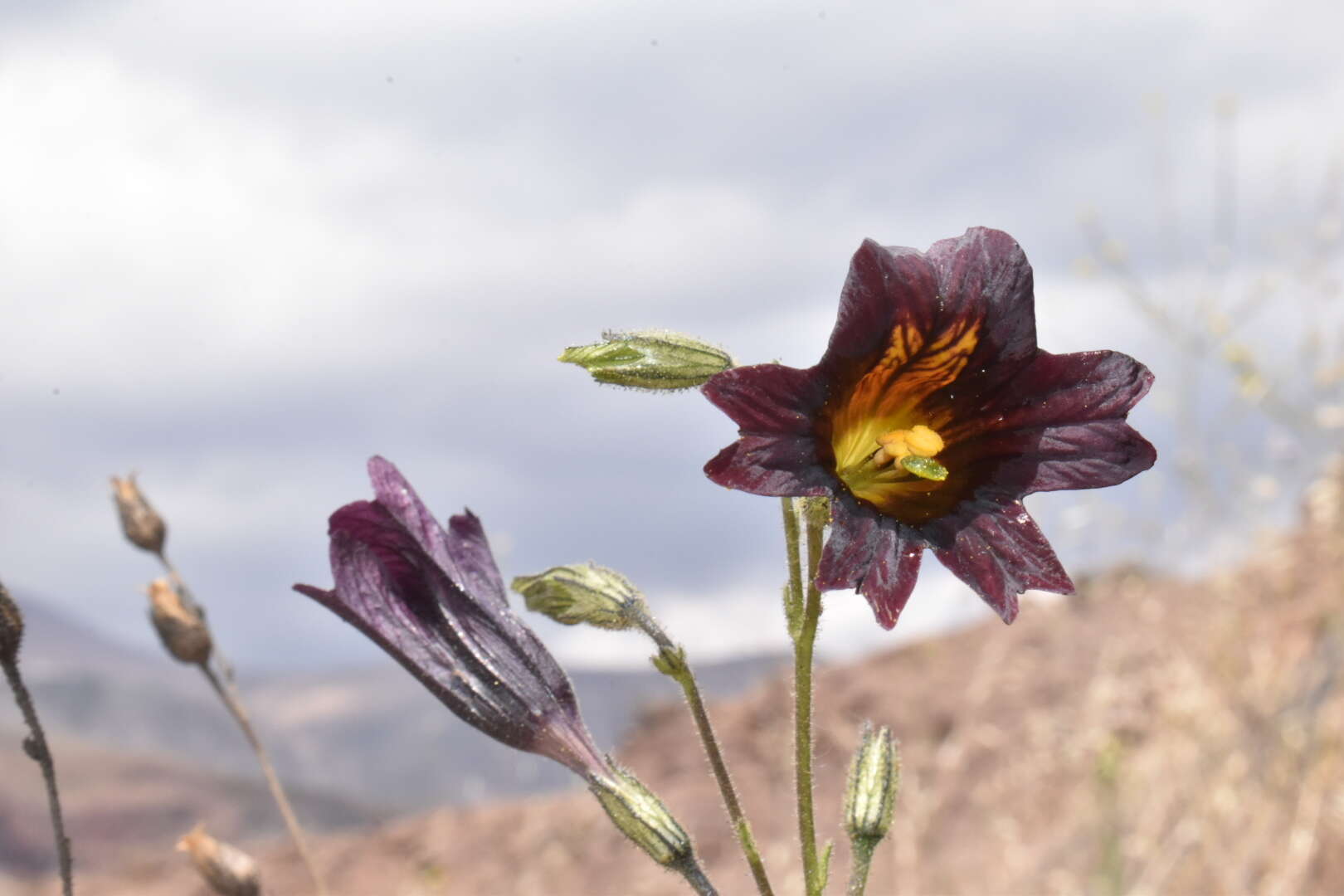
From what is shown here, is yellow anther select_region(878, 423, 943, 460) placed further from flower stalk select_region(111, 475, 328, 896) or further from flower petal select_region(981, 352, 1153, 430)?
flower stalk select_region(111, 475, 328, 896)

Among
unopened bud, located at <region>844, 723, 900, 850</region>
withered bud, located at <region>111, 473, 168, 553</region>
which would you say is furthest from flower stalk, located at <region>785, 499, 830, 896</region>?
withered bud, located at <region>111, 473, 168, 553</region>

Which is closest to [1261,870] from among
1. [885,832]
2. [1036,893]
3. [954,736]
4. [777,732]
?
[1036,893]

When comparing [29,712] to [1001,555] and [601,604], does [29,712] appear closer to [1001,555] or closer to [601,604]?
[601,604]

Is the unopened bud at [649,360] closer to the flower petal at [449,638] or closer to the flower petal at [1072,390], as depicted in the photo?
the flower petal at [449,638]

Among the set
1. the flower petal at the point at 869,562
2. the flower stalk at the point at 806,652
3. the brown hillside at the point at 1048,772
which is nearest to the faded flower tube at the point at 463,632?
the flower stalk at the point at 806,652

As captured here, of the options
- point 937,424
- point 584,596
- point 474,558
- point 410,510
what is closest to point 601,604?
point 584,596

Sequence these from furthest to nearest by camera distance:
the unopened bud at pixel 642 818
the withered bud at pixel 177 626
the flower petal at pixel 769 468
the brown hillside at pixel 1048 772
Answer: the brown hillside at pixel 1048 772
the withered bud at pixel 177 626
the unopened bud at pixel 642 818
the flower petal at pixel 769 468

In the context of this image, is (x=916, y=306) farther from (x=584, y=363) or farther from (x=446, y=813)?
(x=446, y=813)

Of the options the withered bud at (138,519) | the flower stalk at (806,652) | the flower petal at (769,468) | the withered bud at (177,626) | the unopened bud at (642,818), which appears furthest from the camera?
the withered bud at (138,519)
